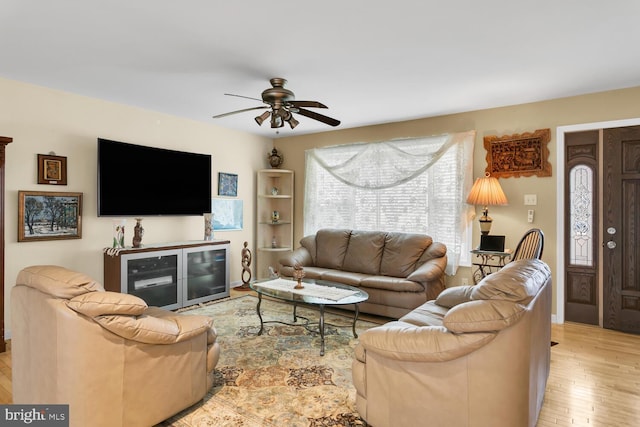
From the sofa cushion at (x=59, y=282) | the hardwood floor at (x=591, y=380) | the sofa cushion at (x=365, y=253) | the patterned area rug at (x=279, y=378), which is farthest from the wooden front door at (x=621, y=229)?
the sofa cushion at (x=59, y=282)

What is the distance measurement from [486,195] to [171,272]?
12.5 ft

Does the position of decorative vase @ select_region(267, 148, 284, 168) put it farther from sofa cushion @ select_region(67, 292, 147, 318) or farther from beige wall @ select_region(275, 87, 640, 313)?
sofa cushion @ select_region(67, 292, 147, 318)

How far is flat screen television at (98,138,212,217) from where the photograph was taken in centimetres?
397

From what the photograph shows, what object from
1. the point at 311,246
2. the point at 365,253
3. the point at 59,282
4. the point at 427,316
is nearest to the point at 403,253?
the point at 365,253

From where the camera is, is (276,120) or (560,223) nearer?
(276,120)

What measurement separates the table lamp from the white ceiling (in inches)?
36.3

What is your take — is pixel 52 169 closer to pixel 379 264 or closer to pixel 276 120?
pixel 276 120

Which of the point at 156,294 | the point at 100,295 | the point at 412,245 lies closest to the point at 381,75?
the point at 412,245

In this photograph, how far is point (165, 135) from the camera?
4719 mm

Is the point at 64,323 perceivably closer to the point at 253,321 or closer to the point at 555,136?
the point at 253,321

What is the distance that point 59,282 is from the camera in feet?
6.04

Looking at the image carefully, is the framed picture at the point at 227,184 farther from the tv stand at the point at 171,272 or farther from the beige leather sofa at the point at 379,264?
the beige leather sofa at the point at 379,264

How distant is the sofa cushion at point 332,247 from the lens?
498 cm

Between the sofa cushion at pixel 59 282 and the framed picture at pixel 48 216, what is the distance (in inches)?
75.0
